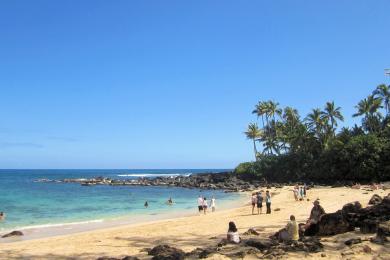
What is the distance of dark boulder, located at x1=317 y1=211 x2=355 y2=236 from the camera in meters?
14.0

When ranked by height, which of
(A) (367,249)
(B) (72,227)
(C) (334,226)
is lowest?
(B) (72,227)

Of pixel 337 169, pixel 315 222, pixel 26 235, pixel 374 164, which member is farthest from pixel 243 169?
pixel 315 222

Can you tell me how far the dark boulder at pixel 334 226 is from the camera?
1402cm

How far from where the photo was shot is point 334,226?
14.1m

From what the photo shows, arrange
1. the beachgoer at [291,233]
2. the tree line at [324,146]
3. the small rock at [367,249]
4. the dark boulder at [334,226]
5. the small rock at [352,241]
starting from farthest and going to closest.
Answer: the tree line at [324,146]
the dark boulder at [334,226]
the beachgoer at [291,233]
the small rock at [352,241]
the small rock at [367,249]

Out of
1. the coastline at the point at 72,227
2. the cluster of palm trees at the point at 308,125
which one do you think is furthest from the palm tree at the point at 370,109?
the coastline at the point at 72,227

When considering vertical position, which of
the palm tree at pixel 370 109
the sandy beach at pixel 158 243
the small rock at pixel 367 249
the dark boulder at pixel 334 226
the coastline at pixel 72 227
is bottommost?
the coastline at pixel 72 227

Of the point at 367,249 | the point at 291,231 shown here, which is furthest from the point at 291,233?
the point at 367,249

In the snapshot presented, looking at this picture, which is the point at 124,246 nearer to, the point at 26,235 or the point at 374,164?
the point at 26,235

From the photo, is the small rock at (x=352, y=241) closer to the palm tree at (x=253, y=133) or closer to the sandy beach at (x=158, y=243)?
the sandy beach at (x=158, y=243)

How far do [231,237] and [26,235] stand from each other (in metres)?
13.5

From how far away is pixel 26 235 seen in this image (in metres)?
22.8

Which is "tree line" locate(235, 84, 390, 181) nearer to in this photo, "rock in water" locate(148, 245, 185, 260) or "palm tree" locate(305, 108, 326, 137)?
"palm tree" locate(305, 108, 326, 137)

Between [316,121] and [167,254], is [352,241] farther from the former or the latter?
[316,121]
